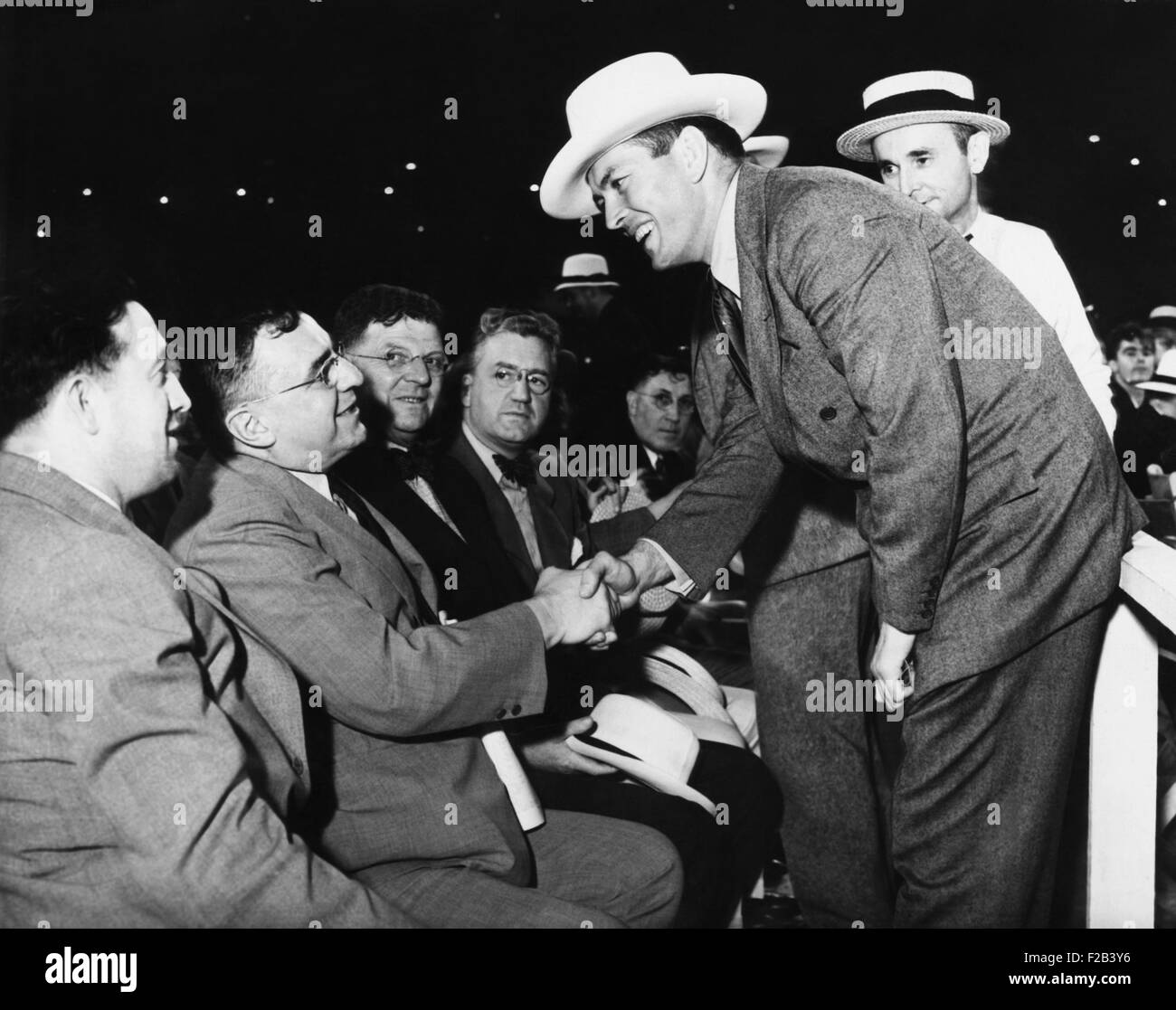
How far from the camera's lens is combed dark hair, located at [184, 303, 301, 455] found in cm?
192

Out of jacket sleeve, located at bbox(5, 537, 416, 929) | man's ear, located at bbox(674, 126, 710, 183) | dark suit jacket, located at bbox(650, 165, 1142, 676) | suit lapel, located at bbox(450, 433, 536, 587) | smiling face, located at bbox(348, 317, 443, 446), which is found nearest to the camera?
jacket sleeve, located at bbox(5, 537, 416, 929)

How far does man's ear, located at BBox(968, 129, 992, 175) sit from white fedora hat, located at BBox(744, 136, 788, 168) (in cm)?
39

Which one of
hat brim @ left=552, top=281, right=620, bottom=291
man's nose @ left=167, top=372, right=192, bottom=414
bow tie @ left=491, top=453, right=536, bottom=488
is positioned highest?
hat brim @ left=552, top=281, right=620, bottom=291

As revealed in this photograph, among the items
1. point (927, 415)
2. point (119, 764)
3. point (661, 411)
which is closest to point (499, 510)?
point (661, 411)

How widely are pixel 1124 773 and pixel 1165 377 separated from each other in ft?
3.34

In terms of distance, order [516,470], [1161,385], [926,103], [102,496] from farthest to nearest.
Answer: [516,470] → [1161,385] → [926,103] → [102,496]

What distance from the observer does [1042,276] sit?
2.40 metres

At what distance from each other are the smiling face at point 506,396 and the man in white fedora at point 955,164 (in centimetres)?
90

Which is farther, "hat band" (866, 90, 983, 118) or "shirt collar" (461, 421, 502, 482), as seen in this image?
"shirt collar" (461, 421, 502, 482)

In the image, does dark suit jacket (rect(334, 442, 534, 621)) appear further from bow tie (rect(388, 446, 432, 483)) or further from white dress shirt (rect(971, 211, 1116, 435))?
white dress shirt (rect(971, 211, 1116, 435))

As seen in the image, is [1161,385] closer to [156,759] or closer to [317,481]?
[317,481]

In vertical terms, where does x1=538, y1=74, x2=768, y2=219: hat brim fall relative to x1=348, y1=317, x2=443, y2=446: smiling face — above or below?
above

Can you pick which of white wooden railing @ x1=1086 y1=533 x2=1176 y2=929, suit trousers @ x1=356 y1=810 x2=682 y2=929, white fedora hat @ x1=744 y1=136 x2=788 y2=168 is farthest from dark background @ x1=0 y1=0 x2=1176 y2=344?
suit trousers @ x1=356 y1=810 x2=682 y2=929
